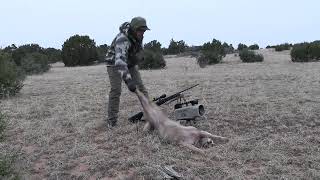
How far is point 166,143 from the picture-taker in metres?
6.89

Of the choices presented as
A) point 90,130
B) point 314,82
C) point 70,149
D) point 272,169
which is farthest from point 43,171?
point 314,82

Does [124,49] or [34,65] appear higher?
[124,49]

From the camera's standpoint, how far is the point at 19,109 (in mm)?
10664

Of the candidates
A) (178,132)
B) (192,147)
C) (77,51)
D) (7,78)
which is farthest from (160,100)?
(77,51)

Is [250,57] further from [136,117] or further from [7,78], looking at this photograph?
[136,117]

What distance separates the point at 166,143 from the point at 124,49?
1.54m

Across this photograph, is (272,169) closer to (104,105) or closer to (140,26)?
(140,26)

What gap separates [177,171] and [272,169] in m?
1.02

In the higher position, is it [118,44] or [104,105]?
[118,44]

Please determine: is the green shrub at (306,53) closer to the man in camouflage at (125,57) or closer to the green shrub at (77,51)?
the green shrub at (77,51)

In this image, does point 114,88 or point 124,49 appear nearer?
point 124,49

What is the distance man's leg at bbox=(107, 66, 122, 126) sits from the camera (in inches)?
318

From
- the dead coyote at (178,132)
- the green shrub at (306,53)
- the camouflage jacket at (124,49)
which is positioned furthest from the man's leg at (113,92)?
the green shrub at (306,53)

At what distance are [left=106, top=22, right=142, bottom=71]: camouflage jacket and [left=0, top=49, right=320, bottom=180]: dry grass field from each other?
1.02m
